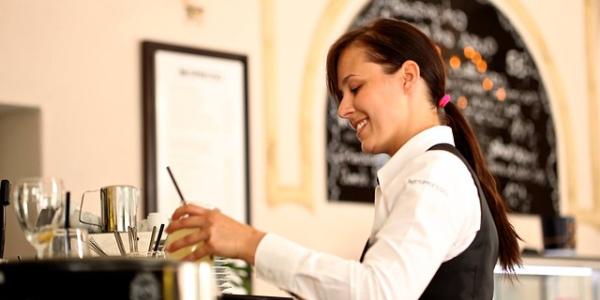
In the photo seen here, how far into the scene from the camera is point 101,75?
440 centimetres

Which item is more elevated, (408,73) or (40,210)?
(408,73)

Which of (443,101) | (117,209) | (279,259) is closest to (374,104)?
(443,101)

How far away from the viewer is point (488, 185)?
7.68ft

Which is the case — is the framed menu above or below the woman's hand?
above

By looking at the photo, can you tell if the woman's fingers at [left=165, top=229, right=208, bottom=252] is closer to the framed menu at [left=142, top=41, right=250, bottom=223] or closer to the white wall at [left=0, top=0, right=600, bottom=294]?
the white wall at [left=0, top=0, right=600, bottom=294]

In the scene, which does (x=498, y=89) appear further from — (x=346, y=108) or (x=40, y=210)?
(x=40, y=210)

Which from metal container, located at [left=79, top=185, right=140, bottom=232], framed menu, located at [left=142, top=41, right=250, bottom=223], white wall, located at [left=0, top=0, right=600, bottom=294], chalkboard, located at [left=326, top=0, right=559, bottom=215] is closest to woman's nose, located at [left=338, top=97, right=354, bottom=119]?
metal container, located at [left=79, top=185, right=140, bottom=232]

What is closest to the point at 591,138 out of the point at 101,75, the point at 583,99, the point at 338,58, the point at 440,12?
the point at 583,99

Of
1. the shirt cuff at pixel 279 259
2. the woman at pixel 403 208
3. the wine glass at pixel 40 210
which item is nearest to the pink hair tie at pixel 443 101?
the woman at pixel 403 208

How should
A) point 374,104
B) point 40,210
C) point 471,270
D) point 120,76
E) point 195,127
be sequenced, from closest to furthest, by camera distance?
point 40,210
point 471,270
point 374,104
point 120,76
point 195,127

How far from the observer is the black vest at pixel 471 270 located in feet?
6.86

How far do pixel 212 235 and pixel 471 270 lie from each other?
1.59 feet

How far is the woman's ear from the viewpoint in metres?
2.25

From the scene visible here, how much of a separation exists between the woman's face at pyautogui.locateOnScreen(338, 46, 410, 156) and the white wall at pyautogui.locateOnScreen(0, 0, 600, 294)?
2.18 m
